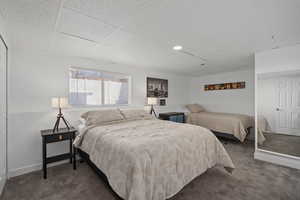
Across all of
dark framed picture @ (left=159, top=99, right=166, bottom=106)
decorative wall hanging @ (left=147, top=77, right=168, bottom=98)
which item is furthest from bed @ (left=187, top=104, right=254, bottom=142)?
decorative wall hanging @ (left=147, top=77, right=168, bottom=98)

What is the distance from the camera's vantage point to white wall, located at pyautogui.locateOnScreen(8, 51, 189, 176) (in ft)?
7.57

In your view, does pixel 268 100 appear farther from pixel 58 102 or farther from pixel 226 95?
pixel 58 102

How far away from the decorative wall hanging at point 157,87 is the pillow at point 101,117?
1.62m

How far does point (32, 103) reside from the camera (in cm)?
247

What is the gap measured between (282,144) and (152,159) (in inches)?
116

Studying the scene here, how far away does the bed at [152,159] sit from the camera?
1350 mm

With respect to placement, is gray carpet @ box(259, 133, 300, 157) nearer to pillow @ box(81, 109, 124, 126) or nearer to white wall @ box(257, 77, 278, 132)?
white wall @ box(257, 77, 278, 132)

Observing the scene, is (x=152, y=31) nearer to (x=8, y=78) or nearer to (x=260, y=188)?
(x=8, y=78)

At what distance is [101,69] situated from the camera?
331cm

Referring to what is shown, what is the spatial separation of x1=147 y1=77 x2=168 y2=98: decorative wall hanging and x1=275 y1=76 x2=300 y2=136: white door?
2.96 metres

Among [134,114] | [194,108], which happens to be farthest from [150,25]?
[194,108]

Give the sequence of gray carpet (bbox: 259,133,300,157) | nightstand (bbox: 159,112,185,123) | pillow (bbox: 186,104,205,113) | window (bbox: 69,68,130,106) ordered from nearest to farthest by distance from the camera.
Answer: gray carpet (bbox: 259,133,300,157)
window (bbox: 69,68,130,106)
nightstand (bbox: 159,112,185,123)
pillow (bbox: 186,104,205,113)

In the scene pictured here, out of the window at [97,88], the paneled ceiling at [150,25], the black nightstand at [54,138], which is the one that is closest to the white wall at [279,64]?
the paneled ceiling at [150,25]

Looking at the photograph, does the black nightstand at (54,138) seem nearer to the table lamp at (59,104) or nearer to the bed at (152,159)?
the table lamp at (59,104)
